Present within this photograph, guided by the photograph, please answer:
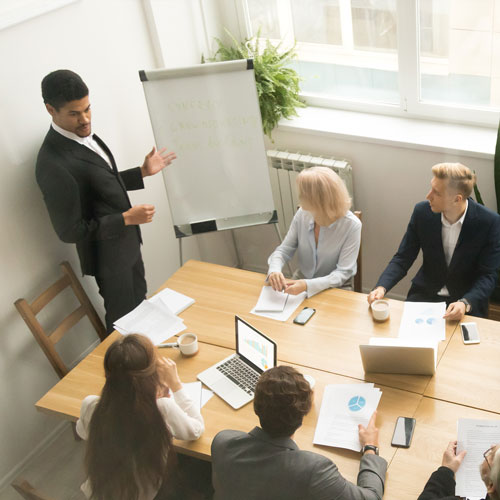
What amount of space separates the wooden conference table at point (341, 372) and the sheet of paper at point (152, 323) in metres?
0.07

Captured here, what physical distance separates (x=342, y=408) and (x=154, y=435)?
74 cm

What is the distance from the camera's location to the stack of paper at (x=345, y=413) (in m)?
2.29

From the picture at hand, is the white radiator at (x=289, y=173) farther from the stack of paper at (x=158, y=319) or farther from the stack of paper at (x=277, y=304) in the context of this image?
the stack of paper at (x=158, y=319)

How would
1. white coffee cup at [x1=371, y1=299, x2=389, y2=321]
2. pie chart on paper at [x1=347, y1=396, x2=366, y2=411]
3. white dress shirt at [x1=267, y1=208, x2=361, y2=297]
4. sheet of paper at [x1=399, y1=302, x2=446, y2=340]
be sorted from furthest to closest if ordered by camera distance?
white dress shirt at [x1=267, y1=208, x2=361, y2=297] → white coffee cup at [x1=371, y1=299, x2=389, y2=321] → sheet of paper at [x1=399, y1=302, x2=446, y2=340] → pie chart on paper at [x1=347, y1=396, x2=366, y2=411]

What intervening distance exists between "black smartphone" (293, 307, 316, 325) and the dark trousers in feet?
3.54

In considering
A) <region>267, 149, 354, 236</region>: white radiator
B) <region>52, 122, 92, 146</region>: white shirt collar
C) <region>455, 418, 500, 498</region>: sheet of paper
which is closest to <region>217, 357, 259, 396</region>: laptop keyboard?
<region>455, 418, 500, 498</region>: sheet of paper

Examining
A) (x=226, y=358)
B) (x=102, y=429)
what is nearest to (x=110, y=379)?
(x=102, y=429)

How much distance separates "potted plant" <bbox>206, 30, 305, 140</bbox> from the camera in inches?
158

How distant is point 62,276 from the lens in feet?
11.5

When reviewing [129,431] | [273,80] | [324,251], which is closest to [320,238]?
[324,251]

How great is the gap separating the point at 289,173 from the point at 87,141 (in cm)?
147

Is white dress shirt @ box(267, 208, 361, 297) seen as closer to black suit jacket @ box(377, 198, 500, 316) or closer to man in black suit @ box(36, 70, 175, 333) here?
black suit jacket @ box(377, 198, 500, 316)

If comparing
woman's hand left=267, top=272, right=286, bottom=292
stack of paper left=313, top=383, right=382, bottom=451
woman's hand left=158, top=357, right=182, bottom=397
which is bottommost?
stack of paper left=313, top=383, right=382, bottom=451

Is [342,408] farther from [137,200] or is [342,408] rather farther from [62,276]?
[137,200]
